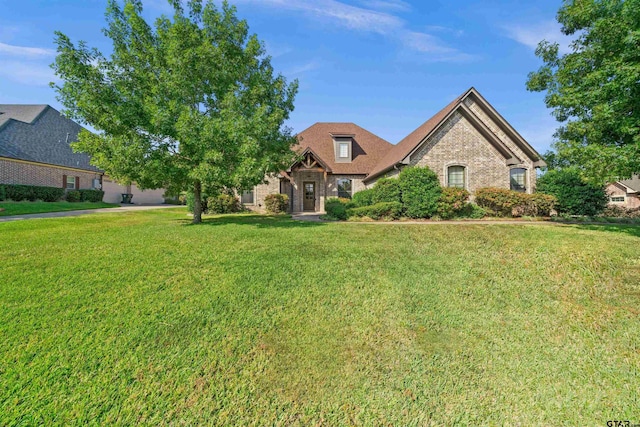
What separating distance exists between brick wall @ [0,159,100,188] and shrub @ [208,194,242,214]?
579 inches

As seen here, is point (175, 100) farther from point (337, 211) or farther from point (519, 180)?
point (519, 180)

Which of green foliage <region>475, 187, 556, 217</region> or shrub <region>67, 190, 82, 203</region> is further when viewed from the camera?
shrub <region>67, 190, 82, 203</region>

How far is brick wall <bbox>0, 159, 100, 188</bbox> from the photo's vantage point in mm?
20130

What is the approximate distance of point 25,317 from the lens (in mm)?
3891

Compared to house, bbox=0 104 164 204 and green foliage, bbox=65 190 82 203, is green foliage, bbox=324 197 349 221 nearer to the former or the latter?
house, bbox=0 104 164 204

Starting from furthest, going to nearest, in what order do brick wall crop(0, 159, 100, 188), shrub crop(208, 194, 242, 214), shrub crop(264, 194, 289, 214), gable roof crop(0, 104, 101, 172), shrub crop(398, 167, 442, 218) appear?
gable roof crop(0, 104, 101, 172) < brick wall crop(0, 159, 100, 188) < shrub crop(264, 194, 289, 214) < shrub crop(208, 194, 242, 214) < shrub crop(398, 167, 442, 218)

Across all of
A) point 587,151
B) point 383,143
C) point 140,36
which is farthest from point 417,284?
point 383,143

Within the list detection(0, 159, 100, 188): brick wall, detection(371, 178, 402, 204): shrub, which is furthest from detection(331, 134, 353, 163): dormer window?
detection(0, 159, 100, 188): brick wall

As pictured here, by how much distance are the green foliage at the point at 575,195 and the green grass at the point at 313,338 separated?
1042 centimetres

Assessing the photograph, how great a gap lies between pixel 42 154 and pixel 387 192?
27.6 meters

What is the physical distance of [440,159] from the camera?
53.0ft

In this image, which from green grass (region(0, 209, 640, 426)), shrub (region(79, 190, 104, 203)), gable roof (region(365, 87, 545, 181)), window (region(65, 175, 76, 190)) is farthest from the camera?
window (region(65, 175, 76, 190))

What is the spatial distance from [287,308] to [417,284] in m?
2.48

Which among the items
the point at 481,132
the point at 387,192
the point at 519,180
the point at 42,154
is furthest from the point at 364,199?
the point at 42,154
